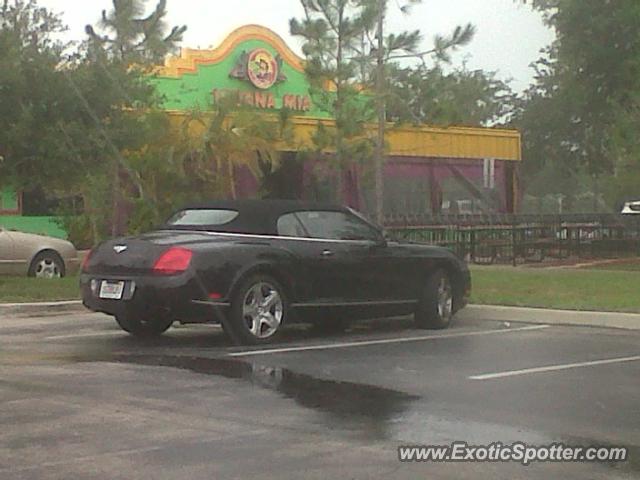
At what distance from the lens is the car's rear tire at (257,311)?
37.1 feet

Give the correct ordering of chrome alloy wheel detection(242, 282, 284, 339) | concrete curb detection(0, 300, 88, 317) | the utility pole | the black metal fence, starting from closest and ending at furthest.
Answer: chrome alloy wheel detection(242, 282, 284, 339) → concrete curb detection(0, 300, 88, 317) → the utility pole → the black metal fence

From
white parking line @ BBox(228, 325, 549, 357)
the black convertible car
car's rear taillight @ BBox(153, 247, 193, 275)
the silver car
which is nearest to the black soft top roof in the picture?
the black convertible car

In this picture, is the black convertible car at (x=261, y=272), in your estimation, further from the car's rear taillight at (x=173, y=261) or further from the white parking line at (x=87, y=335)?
the white parking line at (x=87, y=335)

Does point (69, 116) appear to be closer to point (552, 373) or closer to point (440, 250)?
point (440, 250)

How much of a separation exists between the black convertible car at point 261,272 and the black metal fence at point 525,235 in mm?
10654

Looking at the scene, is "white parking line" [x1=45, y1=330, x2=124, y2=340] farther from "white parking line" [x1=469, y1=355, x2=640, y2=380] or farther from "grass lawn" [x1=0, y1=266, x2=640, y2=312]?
"white parking line" [x1=469, y1=355, x2=640, y2=380]

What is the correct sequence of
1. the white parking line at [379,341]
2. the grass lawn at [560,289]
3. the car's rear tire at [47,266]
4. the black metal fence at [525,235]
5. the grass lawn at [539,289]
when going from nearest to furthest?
the white parking line at [379,341] < the grass lawn at [560,289] < the grass lawn at [539,289] < the car's rear tire at [47,266] < the black metal fence at [525,235]

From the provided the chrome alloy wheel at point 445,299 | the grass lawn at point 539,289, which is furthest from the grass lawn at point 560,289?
the chrome alloy wheel at point 445,299

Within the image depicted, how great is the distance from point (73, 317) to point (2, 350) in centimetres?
342

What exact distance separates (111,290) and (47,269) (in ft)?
26.9

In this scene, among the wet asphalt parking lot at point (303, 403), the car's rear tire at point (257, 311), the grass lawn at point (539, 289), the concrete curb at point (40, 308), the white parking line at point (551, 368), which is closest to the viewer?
the wet asphalt parking lot at point (303, 403)

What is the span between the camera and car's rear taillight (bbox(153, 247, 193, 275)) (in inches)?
436

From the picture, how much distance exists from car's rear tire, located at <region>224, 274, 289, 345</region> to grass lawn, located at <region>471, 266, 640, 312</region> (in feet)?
13.7

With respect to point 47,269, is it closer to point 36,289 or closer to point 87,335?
point 36,289
